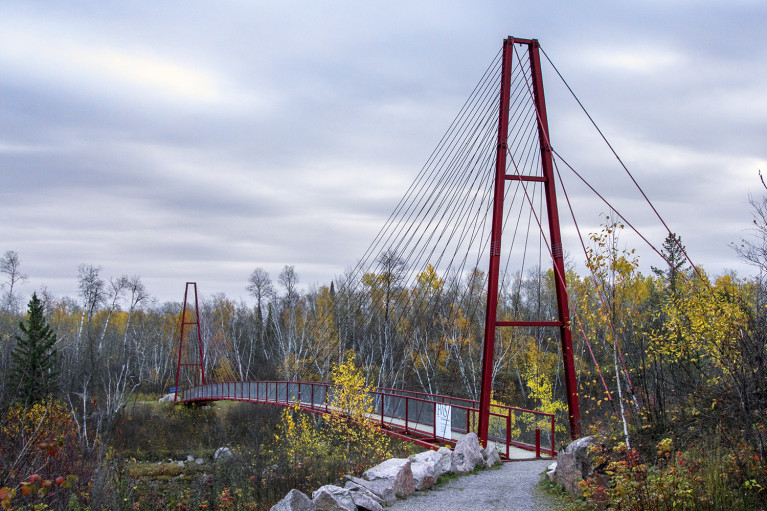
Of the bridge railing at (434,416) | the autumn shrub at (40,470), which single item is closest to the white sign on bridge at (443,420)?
the bridge railing at (434,416)

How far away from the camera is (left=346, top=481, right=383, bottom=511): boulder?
807cm

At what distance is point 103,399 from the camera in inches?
1487

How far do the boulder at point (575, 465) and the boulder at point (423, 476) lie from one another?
199 cm

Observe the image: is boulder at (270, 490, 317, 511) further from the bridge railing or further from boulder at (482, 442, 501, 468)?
the bridge railing

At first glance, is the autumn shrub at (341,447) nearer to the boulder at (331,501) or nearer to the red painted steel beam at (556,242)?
the boulder at (331,501)

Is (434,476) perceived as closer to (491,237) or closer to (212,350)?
(491,237)

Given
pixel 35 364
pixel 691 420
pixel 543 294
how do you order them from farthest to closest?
1. pixel 543 294
2. pixel 35 364
3. pixel 691 420

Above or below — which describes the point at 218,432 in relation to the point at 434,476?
below

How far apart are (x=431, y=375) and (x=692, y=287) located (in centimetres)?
2702

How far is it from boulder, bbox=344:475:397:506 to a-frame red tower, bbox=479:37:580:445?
153 inches

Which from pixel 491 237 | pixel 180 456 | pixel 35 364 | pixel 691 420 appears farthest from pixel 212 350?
pixel 691 420

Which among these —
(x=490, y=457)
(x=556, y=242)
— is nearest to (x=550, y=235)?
(x=556, y=242)

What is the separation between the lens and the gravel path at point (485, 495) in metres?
8.52

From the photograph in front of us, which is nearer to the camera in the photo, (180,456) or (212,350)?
(180,456)
